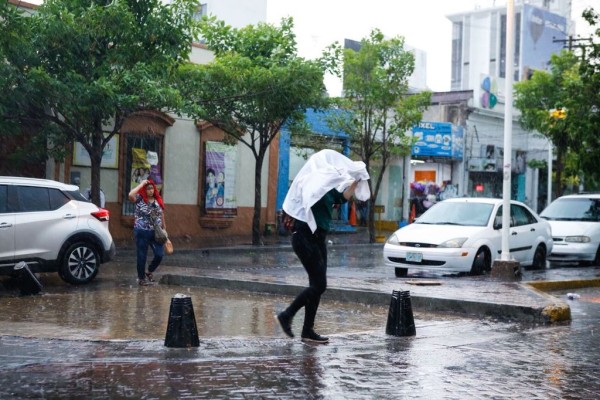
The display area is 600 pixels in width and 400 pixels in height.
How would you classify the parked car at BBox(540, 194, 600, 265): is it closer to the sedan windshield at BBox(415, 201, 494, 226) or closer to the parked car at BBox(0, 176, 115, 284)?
the sedan windshield at BBox(415, 201, 494, 226)

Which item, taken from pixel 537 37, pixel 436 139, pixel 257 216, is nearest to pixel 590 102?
pixel 257 216

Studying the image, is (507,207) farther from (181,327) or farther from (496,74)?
(496,74)

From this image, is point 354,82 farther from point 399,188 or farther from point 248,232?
point 399,188

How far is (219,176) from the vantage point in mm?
27328

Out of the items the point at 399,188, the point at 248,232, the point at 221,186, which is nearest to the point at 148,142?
the point at 221,186

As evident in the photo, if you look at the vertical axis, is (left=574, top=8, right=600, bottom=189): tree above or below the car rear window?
above

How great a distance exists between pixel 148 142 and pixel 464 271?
12.5m

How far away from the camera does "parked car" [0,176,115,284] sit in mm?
12383

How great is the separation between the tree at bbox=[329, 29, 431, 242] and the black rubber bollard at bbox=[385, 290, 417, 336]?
18635 mm

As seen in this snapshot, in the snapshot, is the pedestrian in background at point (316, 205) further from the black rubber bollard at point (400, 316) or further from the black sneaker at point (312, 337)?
the black rubber bollard at point (400, 316)

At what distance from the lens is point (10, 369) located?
249 inches

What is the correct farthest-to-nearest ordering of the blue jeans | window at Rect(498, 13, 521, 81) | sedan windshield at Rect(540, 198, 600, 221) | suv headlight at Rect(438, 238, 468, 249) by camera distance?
window at Rect(498, 13, 521, 81), sedan windshield at Rect(540, 198, 600, 221), suv headlight at Rect(438, 238, 468, 249), the blue jeans

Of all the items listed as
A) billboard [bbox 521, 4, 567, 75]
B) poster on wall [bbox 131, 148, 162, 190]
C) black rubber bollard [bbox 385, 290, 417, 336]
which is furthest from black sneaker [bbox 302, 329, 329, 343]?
billboard [bbox 521, 4, 567, 75]

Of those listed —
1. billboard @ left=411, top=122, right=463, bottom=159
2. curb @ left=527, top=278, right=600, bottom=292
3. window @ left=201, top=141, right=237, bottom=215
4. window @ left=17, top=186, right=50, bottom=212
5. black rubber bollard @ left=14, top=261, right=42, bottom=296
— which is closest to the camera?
black rubber bollard @ left=14, top=261, right=42, bottom=296
